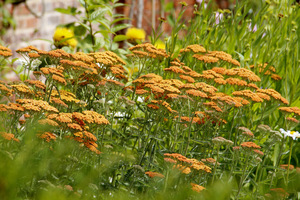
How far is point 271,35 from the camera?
9.57 ft

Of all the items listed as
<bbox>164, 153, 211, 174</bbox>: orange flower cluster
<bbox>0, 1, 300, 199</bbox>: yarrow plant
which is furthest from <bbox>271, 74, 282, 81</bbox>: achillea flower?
<bbox>164, 153, 211, 174</bbox>: orange flower cluster

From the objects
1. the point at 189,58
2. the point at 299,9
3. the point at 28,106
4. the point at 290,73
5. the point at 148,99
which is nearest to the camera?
the point at 28,106

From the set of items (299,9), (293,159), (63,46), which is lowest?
(293,159)

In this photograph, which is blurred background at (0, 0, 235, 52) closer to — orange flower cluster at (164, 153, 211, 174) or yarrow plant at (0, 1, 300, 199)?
yarrow plant at (0, 1, 300, 199)

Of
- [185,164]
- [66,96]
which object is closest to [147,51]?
[66,96]

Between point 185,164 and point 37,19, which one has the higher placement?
point 37,19

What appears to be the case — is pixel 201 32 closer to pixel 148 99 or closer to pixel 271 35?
pixel 271 35

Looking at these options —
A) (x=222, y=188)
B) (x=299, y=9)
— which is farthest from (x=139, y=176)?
(x=299, y=9)

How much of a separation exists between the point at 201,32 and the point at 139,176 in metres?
1.37

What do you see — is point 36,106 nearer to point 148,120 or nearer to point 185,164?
point 185,164

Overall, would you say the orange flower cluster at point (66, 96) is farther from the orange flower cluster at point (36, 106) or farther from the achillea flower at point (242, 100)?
the achillea flower at point (242, 100)

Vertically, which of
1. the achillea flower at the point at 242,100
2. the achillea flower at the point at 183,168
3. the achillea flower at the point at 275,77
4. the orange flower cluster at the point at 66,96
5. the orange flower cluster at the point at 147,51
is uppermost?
the orange flower cluster at the point at 147,51

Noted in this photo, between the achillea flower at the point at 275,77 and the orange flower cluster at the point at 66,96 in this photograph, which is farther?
the achillea flower at the point at 275,77

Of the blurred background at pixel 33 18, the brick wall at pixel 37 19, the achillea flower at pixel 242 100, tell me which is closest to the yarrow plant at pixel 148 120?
the achillea flower at pixel 242 100
